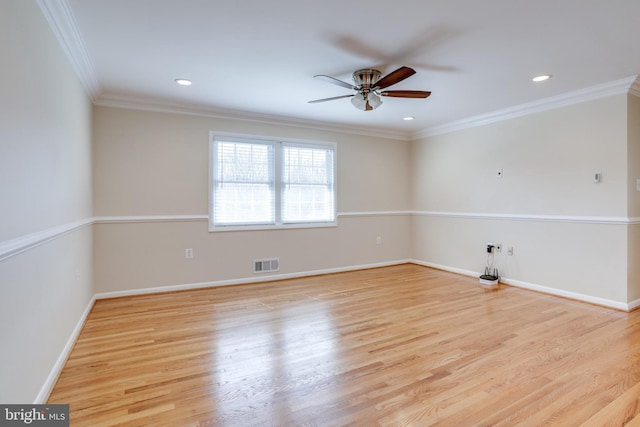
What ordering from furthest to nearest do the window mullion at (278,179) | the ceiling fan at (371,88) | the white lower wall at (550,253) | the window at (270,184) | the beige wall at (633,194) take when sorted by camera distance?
the window mullion at (278,179) < the window at (270,184) < the white lower wall at (550,253) < the beige wall at (633,194) < the ceiling fan at (371,88)

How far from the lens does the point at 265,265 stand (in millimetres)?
4953

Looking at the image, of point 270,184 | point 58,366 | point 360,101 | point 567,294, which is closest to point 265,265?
point 270,184

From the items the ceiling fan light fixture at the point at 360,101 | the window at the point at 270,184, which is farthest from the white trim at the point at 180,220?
the ceiling fan light fixture at the point at 360,101

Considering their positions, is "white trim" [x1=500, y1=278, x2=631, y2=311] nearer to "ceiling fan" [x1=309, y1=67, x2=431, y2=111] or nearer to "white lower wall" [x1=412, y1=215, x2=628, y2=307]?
"white lower wall" [x1=412, y1=215, x2=628, y2=307]

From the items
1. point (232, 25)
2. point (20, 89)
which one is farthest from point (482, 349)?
point (20, 89)

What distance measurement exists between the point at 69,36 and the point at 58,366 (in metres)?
2.33

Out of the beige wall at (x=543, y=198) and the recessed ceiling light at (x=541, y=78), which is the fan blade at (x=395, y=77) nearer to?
the recessed ceiling light at (x=541, y=78)

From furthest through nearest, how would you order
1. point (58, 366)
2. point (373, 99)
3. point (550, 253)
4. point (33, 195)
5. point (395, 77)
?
point (550, 253), point (373, 99), point (395, 77), point (58, 366), point (33, 195)

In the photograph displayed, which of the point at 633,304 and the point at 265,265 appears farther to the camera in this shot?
the point at 265,265

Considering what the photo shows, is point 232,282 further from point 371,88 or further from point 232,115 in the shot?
point 371,88

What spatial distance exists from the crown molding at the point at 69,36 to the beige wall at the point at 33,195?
0.29ft

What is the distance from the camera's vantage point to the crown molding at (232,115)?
13.1 ft

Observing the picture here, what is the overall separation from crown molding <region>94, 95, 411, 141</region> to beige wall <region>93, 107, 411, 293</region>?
2.7 inches

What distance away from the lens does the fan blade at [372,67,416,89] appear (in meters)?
2.81
